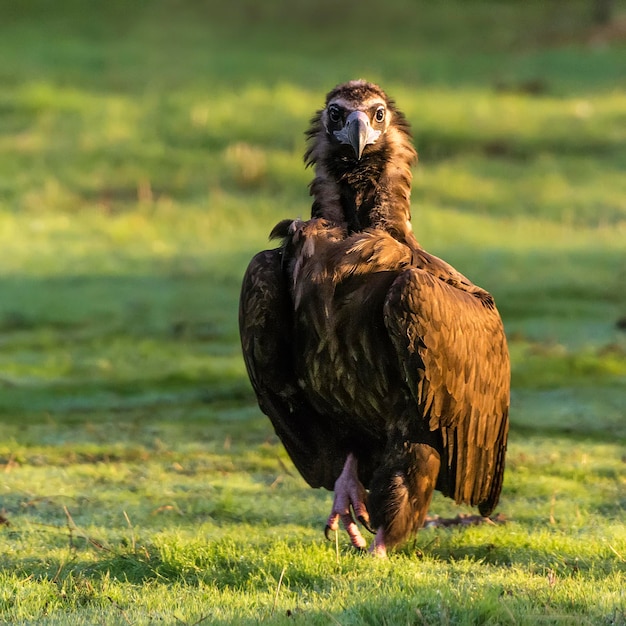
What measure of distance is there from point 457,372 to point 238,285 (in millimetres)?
9877

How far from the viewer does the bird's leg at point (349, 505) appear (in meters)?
6.45

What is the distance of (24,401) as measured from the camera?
1142 centimetres

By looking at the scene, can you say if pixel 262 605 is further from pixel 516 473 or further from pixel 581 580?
pixel 516 473

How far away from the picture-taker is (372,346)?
6078 millimetres

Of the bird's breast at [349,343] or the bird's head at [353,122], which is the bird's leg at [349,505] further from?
the bird's head at [353,122]

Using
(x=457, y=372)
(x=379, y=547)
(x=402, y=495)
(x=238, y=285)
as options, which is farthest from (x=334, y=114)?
(x=238, y=285)

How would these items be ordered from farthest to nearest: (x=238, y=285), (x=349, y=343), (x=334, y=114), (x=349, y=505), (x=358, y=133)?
(x=238, y=285) < (x=334, y=114) < (x=349, y=505) < (x=358, y=133) < (x=349, y=343)

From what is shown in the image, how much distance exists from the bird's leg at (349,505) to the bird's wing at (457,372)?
41 cm

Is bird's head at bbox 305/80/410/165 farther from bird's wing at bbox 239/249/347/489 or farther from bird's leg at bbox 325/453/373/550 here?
bird's leg at bbox 325/453/373/550

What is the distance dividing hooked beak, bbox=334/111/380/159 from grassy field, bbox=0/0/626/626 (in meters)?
2.00

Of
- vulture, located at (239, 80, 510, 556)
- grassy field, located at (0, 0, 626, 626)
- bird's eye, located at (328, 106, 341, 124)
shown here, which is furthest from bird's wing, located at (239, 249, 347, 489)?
bird's eye, located at (328, 106, 341, 124)

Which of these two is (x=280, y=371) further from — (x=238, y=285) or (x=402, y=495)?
(x=238, y=285)

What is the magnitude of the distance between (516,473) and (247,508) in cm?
200

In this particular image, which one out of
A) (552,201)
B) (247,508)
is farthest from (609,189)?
(247,508)
